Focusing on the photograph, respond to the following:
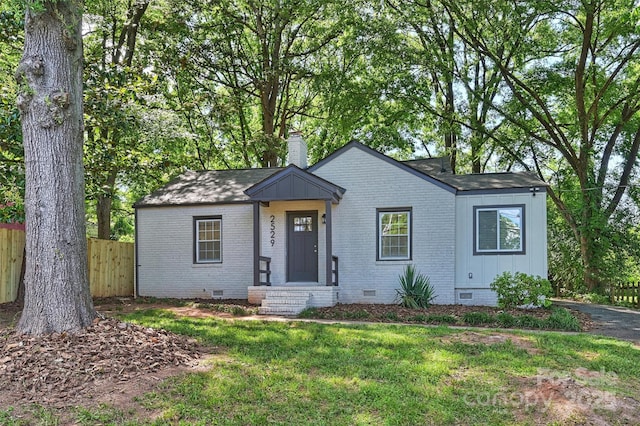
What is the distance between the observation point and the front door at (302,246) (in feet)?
45.8

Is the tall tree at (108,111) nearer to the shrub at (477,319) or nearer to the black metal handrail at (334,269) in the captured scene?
the black metal handrail at (334,269)

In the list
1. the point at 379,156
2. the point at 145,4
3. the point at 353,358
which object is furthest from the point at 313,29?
the point at 353,358

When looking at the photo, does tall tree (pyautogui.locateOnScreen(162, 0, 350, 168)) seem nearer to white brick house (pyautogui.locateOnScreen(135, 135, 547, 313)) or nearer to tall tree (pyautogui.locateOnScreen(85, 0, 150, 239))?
tall tree (pyautogui.locateOnScreen(85, 0, 150, 239))

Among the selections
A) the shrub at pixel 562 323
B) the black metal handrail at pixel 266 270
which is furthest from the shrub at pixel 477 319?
the black metal handrail at pixel 266 270

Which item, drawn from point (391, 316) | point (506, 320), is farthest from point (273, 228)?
point (506, 320)

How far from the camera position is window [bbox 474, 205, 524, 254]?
42.1 feet

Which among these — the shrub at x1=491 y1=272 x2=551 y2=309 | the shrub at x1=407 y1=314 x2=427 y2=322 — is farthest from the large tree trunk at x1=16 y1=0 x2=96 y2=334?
the shrub at x1=491 y1=272 x2=551 y2=309

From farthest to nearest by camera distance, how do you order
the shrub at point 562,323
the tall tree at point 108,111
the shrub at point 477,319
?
the shrub at point 477,319
the tall tree at point 108,111
the shrub at point 562,323

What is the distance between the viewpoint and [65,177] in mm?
6477

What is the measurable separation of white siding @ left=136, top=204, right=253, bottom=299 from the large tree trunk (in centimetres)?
791

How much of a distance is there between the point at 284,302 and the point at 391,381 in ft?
20.9

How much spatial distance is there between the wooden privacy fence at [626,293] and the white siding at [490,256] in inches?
295

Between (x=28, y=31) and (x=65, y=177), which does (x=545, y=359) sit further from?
(x=28, y=31)

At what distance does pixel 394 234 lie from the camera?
44.4 ft
